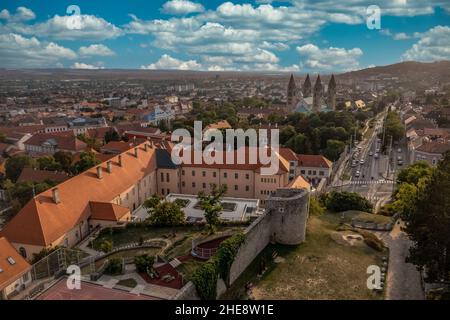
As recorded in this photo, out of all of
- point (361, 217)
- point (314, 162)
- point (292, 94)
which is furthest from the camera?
point (292, 94)

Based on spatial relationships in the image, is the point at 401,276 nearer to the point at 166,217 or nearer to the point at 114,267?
the point at 114,267

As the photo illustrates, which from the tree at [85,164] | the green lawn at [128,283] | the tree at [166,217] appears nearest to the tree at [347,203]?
the tree at [166,217]

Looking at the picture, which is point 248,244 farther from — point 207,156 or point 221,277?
point 207,156

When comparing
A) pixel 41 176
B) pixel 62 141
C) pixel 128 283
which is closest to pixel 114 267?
pixel 128 283

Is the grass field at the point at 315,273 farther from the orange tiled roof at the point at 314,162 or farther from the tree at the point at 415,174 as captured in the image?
the orange tiled roof at the point at 314,162

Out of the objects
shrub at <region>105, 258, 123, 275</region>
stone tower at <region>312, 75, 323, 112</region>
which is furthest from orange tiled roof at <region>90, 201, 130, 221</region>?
stone tower at <region>312, 75, 323, 112</region>
